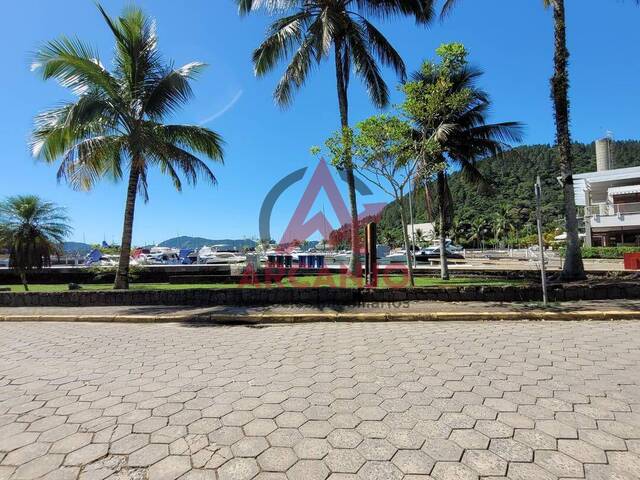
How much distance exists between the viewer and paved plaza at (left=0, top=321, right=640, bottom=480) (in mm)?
2535

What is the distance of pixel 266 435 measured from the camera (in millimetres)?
2953

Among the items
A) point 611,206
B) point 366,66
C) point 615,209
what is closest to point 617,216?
point 615,209

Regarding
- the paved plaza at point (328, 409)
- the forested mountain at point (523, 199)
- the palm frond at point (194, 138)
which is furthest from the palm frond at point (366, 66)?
the forested mountain at point (523, 199)

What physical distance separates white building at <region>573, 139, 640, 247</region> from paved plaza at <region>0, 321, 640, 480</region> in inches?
1366

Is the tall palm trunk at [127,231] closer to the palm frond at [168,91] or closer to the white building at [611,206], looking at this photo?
the palm frond at [168,91]

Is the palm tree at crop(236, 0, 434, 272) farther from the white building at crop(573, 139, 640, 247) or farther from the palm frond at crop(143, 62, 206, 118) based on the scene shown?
the white building at crop(573, 139, 640, 247)

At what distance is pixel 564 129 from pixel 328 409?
11.9 meters

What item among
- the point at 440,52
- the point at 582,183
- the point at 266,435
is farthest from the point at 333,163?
the point at 582,183

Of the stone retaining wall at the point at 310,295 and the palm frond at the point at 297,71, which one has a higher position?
the palm frond at the point at 297,71

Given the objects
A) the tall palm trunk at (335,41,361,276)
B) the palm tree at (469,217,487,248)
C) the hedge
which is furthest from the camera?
the palm tree at (469,217,487,248)

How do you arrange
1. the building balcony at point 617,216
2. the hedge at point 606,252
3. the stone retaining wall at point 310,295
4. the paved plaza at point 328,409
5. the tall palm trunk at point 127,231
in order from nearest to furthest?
the paved plaza at point 328,409
the stone retaining wall at point 310,295
the tall palm trunk at point 127,231
the hedge at point 606,252
the building balcony at point 617,216

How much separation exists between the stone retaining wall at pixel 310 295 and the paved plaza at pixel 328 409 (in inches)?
131

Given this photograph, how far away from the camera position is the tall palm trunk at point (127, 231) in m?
11.8

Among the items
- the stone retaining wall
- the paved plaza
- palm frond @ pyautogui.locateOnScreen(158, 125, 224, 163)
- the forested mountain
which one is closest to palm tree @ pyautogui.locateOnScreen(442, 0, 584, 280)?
the stone retaining wall
